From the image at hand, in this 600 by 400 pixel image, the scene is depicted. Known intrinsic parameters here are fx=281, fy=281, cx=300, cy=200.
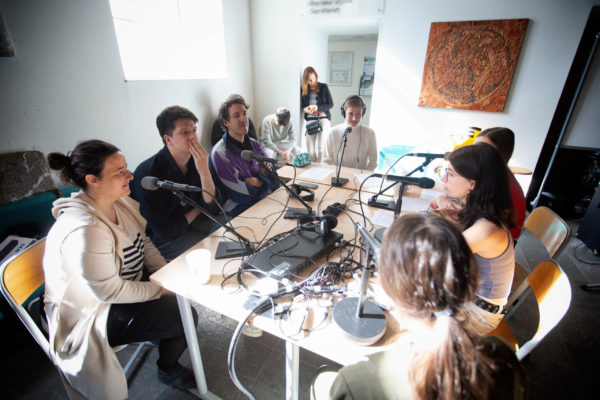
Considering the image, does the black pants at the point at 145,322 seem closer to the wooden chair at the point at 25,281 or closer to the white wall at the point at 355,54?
the wooden chair at the point at 25,281

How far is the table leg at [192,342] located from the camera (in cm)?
117

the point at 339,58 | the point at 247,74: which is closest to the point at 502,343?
the point at 247,74

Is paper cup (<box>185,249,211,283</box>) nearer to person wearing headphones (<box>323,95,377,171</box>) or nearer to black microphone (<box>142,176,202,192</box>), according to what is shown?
black microphone (<box>142,176,202,192</box>)

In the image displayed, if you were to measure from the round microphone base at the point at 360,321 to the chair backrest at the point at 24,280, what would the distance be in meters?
1.18

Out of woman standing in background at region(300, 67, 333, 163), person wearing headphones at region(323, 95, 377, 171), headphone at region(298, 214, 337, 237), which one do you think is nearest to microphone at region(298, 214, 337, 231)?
headphone at region(298, 214, 337, 237)

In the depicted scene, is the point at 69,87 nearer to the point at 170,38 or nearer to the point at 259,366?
A: the point at 170,38

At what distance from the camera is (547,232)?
1.46m

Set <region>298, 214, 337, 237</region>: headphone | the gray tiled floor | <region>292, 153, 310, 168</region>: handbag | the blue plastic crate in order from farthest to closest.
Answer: the blue plastic crate → <region>292, 153, 310, 168</region>: handbag → the gray tiled floor → <region>298, 214, 337, 237</region>: headphone

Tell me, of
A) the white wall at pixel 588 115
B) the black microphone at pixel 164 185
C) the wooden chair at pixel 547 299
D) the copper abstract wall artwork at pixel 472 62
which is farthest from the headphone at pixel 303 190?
the white wall at pixel 588 115

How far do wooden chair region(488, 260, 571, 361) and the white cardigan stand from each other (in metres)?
1.52

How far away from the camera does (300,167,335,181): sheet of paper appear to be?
7.50 feet

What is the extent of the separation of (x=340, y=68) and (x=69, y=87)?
4.81 metres

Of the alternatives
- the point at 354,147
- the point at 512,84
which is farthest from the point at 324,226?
the point at 512,84

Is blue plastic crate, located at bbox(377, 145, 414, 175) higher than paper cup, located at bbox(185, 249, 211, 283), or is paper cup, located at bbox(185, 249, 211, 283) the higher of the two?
paper cup, located at bbox(185, 249, 211, 283)
